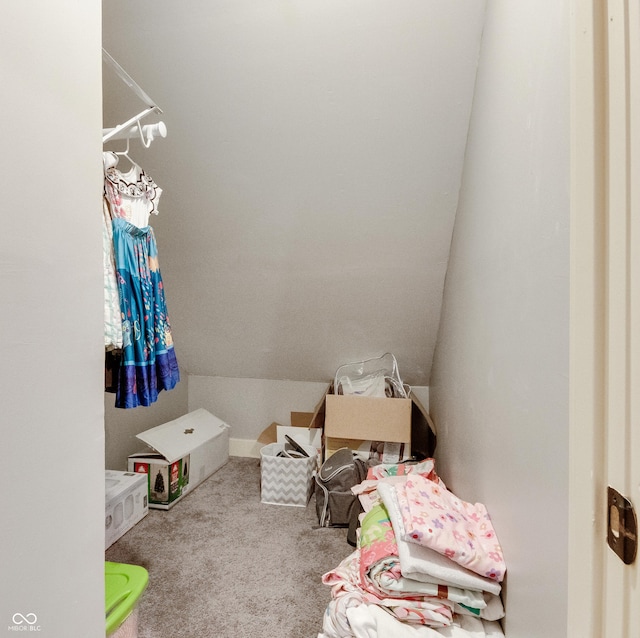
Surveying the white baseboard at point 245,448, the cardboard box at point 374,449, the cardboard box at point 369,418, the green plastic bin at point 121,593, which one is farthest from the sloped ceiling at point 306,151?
the green plastic bin at point 121,593

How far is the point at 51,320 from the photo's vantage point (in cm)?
78

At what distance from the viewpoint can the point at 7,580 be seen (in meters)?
0.67

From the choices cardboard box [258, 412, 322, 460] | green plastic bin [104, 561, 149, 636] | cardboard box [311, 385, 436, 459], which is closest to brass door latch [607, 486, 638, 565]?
green plastic bin [104, 561, 149, 636]

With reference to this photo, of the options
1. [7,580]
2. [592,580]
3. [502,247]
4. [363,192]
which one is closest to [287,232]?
[363,192]

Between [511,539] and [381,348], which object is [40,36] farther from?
[381,348]

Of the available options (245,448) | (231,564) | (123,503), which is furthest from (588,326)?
(245,448)

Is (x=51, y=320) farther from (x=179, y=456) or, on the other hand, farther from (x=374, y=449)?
(x=374, y=449)

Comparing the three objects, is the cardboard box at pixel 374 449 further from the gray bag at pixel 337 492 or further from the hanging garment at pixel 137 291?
the hanging garment at pixel 137 291

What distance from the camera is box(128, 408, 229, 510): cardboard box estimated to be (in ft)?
7.76

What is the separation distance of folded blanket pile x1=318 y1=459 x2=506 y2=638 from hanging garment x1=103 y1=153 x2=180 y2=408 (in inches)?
34.6

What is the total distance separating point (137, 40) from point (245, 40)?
1.42 feet

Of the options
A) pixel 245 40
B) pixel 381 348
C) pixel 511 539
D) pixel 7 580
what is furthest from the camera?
pixel 381 348

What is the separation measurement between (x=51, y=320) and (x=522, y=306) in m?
0.95

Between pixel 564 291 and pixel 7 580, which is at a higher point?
pixel 564 291
